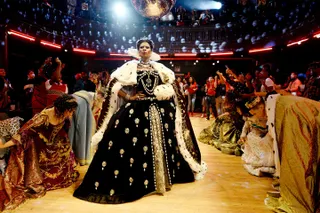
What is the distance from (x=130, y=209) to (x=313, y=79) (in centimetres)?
257

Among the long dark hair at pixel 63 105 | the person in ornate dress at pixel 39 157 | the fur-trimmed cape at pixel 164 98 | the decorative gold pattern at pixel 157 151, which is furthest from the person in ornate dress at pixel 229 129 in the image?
the long dark hair at pixel 63 105

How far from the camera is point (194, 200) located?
2.59 m

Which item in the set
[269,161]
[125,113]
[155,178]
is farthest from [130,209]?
[269,161]

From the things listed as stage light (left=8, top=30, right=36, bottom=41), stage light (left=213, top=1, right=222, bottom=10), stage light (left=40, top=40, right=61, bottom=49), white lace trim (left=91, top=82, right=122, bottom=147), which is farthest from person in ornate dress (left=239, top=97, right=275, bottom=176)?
stage light (left=213, top=1, right=222, bottom=10)

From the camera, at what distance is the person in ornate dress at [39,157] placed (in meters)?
2.47

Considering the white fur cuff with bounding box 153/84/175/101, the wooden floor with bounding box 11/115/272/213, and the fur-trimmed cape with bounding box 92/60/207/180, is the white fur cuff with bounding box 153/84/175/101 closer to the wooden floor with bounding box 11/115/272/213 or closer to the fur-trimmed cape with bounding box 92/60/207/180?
the fur-trimmed cape with bounding box 92/60/207/180

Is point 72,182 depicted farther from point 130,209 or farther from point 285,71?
point 285,71

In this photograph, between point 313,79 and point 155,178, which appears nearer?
point 155,178

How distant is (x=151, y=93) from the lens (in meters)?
2.89

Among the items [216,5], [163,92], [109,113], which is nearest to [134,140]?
[109,113]

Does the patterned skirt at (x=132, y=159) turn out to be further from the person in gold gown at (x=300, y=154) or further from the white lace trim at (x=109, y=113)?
the person in gold gown at (x=300, y=154)

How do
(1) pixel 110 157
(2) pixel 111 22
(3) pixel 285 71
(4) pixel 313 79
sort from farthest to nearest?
1. (2) pixel 111 22
2. (3) pixel 285 71
3. (4) pixel 313 79
4. (1) pixel 110 157

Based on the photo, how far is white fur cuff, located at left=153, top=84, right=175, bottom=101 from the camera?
281cm

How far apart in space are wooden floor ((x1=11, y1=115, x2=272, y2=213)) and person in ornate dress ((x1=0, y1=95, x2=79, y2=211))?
126 millimetres
